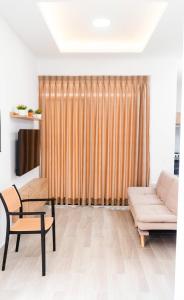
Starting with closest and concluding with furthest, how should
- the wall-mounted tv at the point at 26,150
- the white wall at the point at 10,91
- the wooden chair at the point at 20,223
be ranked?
1. the wooden chair at the point at 20,223
2. the white wall at the point at 10,91
3. the wall-mounted tv at the point at 26,150

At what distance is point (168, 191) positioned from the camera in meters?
4.11

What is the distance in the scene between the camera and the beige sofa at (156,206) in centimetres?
347

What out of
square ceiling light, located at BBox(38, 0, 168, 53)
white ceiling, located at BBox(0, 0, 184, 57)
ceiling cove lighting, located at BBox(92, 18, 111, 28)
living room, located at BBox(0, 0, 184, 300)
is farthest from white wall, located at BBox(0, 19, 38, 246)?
ceiling cove lighting, located at BBox(92, 18, 111, 28)

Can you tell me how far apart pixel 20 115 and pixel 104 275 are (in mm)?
2268

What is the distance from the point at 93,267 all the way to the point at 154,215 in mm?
1015

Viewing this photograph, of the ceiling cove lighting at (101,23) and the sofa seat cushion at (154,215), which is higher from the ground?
the ceiling cove lighting at (101,23)

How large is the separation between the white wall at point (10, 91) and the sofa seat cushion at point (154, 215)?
5.62 feet

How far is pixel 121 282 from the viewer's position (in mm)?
2734

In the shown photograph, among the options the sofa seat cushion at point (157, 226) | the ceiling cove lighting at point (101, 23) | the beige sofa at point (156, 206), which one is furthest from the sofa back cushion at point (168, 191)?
the ceiling cove lighting at point (101, 23)

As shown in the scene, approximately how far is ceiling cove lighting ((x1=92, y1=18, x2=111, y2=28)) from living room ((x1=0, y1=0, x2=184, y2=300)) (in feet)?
0.15

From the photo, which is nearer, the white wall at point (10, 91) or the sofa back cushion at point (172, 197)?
the white wall at point (10, 91)

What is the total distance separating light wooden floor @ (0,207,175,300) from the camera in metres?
2.56

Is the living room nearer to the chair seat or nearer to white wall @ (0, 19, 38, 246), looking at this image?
white wall @ (0, 19, 38, 246)

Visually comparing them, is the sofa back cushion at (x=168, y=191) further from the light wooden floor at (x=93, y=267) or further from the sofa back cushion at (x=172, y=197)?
the light wooden floor at (x=93, y=267)
